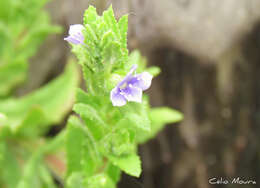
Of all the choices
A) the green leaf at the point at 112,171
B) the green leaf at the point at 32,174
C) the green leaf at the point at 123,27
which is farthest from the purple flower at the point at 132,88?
the green leaf at the point at 32,174

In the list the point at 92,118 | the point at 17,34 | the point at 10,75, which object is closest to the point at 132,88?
the point at 92,118

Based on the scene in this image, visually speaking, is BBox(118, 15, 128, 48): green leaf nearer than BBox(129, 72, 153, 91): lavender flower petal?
No

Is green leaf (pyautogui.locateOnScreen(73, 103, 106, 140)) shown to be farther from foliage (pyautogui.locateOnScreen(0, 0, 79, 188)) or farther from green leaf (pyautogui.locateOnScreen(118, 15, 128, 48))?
foliage (pyautogui.locateOnScreen(0, 0, 79, 188))

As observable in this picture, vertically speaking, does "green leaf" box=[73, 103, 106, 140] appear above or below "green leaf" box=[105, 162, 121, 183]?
above

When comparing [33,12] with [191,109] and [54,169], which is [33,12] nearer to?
[54,169]

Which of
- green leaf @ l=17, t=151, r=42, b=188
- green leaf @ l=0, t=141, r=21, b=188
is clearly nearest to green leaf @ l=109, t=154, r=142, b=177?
green leaf @ l=17, t=151, r=42, b=188

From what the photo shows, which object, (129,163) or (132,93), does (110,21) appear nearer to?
(132,93)
